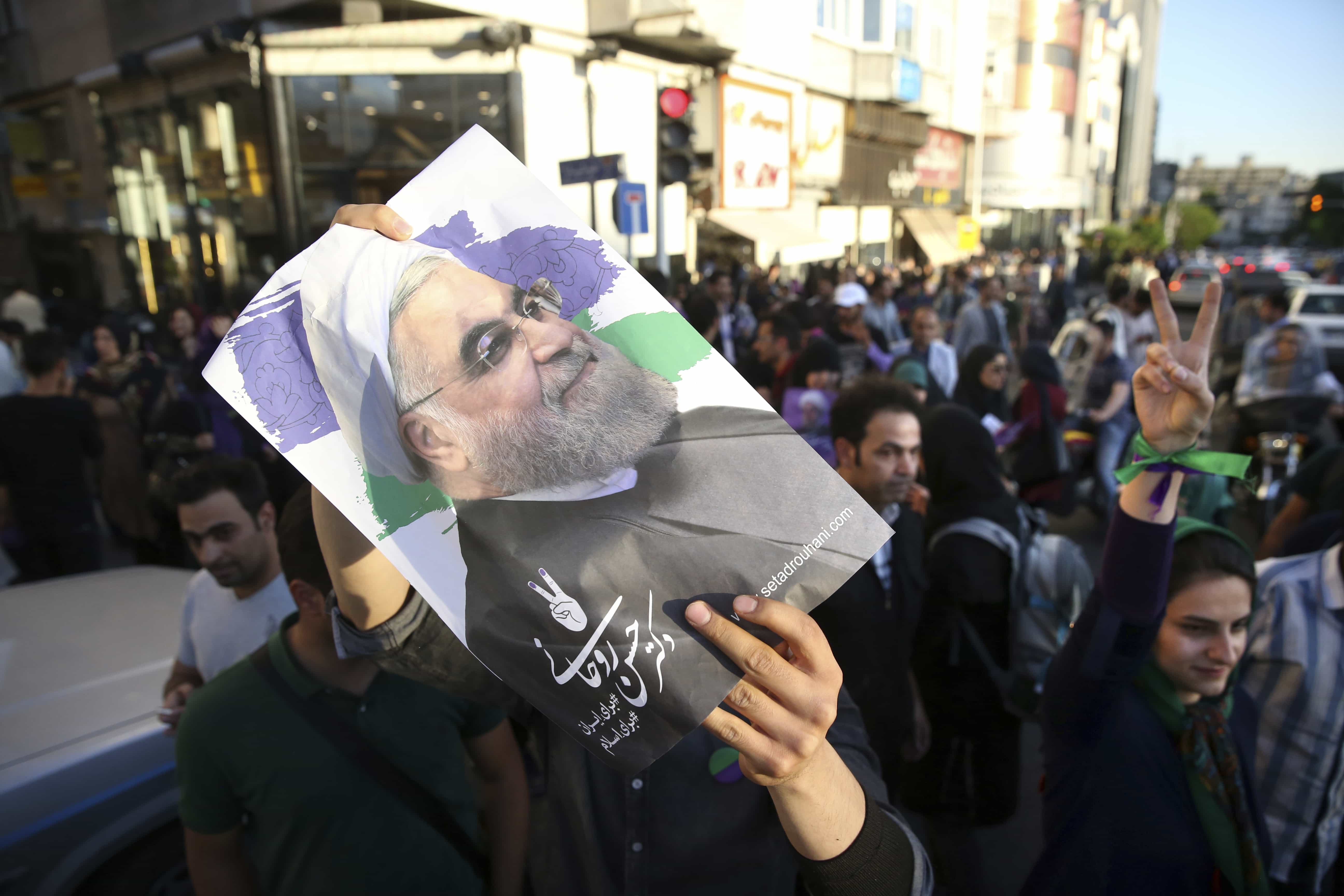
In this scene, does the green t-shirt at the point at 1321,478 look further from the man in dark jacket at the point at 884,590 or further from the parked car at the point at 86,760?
the parked car at the point at 86,760

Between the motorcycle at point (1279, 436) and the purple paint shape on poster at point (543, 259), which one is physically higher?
the purple paint shape on poster at point (543, 259)

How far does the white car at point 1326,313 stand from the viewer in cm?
1252

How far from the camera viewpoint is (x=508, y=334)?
106cm

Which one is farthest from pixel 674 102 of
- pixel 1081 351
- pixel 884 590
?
pixel 884 590

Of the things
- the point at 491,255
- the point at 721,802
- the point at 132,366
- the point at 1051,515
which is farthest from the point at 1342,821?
the point at 132,366

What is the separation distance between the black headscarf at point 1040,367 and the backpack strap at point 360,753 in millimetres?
4675

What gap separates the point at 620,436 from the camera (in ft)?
3.36

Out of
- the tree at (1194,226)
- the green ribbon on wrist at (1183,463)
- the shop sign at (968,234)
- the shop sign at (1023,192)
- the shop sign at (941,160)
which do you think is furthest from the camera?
the tree at (1194,226)

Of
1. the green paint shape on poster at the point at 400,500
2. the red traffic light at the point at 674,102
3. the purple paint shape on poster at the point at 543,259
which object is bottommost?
the green paint shape on poster at the point at 400,500

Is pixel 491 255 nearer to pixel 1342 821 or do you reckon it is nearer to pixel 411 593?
pixel 411 593

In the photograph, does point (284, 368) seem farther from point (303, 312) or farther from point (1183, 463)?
point (1183, 463)

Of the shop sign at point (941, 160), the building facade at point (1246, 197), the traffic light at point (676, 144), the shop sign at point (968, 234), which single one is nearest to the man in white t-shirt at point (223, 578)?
the traffic light at point (676, 144)

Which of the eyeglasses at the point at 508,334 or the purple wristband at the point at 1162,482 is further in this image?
the purple wristband at the point at 1162,482

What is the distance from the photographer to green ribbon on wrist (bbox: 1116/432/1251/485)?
147 cm
